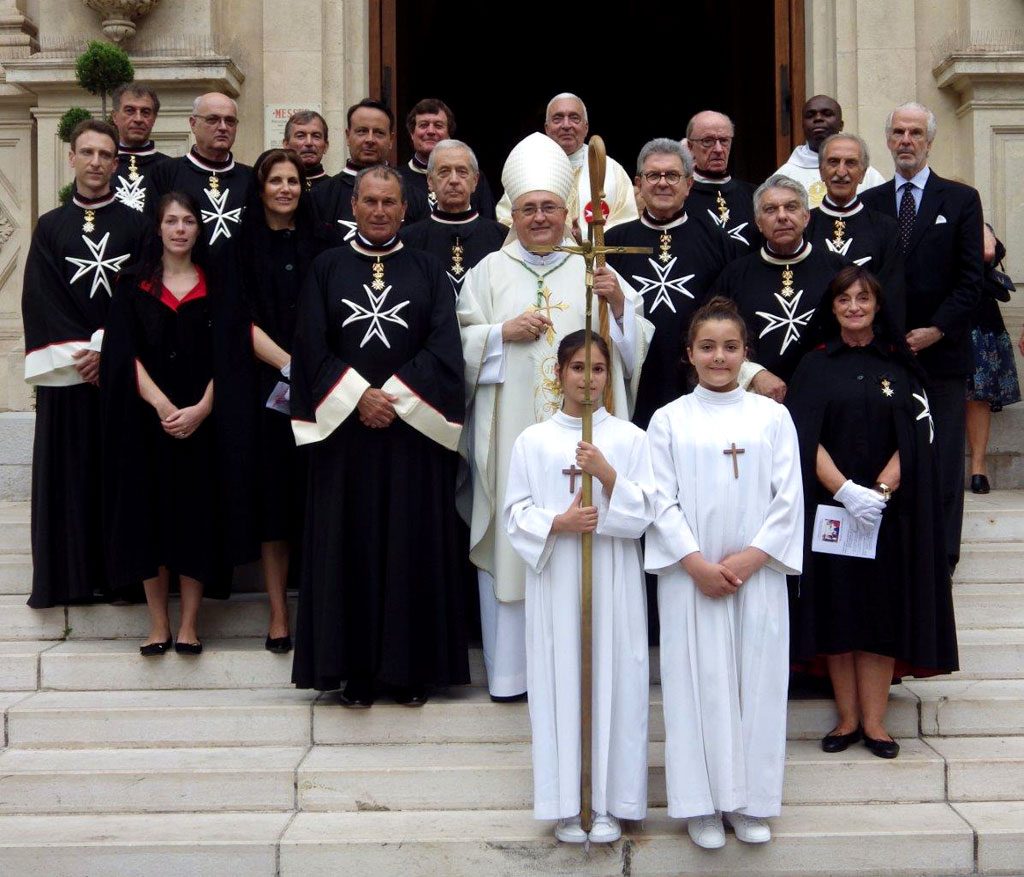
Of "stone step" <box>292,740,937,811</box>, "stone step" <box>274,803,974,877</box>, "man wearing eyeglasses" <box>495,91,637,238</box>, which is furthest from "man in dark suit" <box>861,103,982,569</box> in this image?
"stone step" <box>274,803,974,877</box>

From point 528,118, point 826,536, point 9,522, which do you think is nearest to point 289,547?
point 9,522

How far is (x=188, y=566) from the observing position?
599cm

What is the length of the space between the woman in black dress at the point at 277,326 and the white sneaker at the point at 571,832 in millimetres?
1611

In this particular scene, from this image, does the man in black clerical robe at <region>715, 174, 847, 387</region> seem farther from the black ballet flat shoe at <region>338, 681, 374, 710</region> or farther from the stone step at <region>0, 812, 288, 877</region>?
the stone step at <region>0, 812, 288, 877</region>

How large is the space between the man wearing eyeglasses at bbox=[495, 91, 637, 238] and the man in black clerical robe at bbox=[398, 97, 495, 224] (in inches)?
5.3

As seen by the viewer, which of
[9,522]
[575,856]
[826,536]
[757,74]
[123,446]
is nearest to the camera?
[575,856]

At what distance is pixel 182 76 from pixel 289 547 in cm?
360

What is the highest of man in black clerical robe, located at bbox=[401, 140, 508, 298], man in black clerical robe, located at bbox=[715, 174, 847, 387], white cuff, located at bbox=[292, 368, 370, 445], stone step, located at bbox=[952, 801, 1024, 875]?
man in black clerical robe, located at bbox=[401, 140, 508, 298]

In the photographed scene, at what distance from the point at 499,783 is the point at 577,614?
30.4 inches

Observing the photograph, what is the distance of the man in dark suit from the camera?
6.68 meters

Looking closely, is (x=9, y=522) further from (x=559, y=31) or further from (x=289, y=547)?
(x=559, y=31)

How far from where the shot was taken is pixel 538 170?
585 centimetres

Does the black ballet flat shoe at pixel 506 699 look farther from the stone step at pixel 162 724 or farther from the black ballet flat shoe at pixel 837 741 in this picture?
the black ballet flat shoe at pixel 837 741

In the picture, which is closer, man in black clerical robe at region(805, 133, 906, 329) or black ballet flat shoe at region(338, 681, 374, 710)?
black ballet flat shoe at region(338, 681, 374, 710)
